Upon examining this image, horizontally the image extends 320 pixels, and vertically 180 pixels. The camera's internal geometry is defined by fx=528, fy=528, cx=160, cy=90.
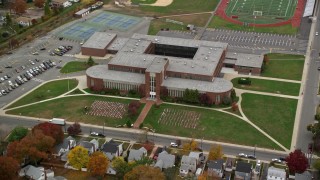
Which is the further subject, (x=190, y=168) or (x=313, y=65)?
(x=313, y=65)

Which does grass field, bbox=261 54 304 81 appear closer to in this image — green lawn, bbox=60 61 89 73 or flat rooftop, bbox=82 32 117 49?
flat rooftop, bbox=82 32 117 49

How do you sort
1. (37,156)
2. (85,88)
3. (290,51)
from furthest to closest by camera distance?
(290,51), (85,88), (37,156)

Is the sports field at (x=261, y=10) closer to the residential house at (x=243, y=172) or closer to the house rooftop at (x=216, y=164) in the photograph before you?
the house rooftop at (x=216, y=164)

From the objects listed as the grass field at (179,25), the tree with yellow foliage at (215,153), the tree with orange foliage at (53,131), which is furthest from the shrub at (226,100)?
the grass field at (179,25)

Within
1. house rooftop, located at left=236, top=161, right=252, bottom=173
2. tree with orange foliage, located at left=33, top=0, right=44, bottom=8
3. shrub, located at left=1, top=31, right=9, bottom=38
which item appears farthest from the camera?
tree with orange foliage, located at left=33, top=0, right=44, bottom=8

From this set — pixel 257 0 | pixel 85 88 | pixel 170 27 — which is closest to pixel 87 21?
pixel 170 27

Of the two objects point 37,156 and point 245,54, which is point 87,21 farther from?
point 37,156

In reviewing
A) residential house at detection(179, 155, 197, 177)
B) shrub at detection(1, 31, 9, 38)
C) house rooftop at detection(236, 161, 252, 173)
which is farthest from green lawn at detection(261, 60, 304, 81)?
shrub at detection(1, 31, 9, 38)

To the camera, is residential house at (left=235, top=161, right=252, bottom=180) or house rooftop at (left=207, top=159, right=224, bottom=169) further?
house rooftop at (left=207, top=159, right=224, bottom=169)
